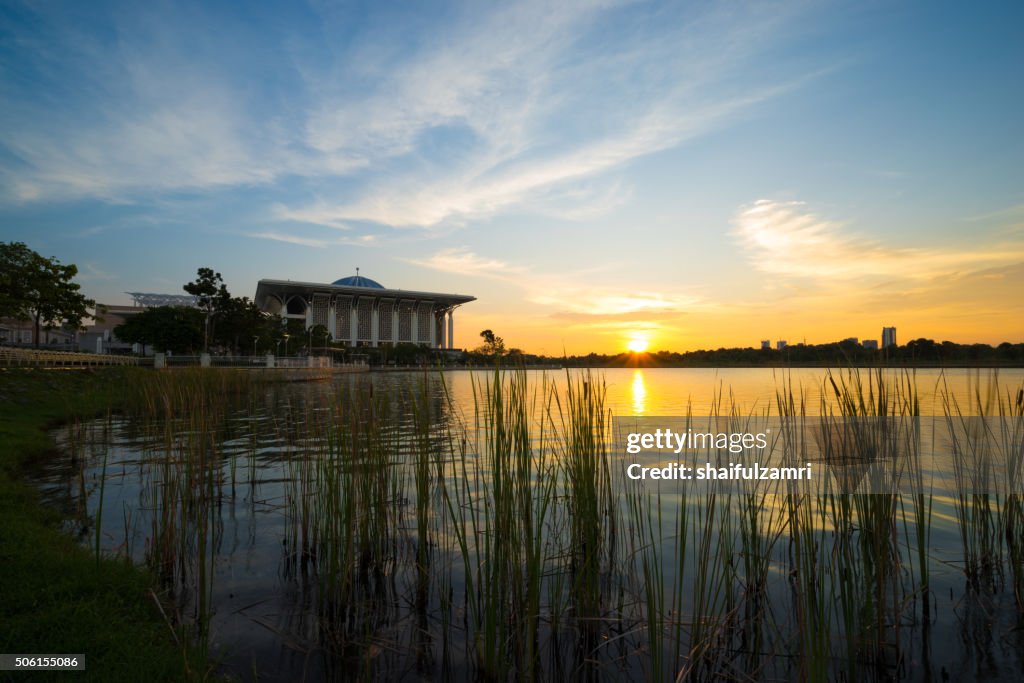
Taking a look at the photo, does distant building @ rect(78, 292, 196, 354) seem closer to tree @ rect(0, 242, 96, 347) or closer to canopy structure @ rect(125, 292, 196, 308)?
canopy structure @ rect(125, 292, 196, 308)

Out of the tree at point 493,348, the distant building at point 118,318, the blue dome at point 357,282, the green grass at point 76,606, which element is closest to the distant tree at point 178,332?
the distant building at point 118,318

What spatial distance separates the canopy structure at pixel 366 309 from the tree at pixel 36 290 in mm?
56376

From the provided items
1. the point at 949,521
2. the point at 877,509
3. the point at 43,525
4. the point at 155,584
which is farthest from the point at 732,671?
the point at 43,525

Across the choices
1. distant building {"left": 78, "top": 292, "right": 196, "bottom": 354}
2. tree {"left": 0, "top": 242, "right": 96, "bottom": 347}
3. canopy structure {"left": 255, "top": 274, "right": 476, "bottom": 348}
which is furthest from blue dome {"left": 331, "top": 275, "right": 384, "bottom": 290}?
tree {"left": 0, "top": 242, "right": 96, "bottom": 347}

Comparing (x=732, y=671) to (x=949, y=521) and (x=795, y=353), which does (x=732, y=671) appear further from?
(x=949, y=521)

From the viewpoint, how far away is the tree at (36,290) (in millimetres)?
22516

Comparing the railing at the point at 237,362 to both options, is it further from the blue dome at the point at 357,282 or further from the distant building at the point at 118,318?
the blue dome at the point at 357,282

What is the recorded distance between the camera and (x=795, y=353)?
11.8 feet

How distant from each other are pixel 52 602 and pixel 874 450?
442 cm

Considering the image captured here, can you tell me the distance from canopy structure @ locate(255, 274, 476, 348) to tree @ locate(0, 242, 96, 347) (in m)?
56.4

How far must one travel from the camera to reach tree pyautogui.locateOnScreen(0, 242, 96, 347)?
22.5 metres

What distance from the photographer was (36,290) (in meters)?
23.8

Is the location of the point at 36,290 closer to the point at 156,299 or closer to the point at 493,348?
the point at 493,348

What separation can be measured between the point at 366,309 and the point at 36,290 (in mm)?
70708
